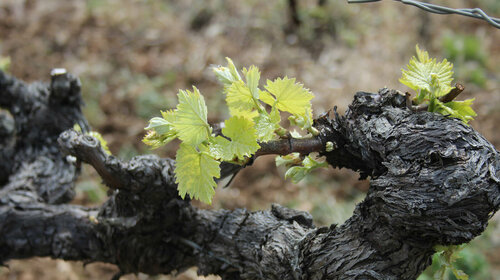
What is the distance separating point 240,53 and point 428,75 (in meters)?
2.86

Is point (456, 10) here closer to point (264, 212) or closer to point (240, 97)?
point (240, 97)

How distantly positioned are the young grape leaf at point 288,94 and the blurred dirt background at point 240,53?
1.91 meters

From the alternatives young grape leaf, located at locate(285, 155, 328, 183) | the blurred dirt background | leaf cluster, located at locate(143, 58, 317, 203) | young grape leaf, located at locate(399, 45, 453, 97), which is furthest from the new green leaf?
the blurred dirt background

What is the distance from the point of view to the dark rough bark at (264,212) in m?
0.79

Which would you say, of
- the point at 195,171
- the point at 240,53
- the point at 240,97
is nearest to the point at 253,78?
the point at 240,97

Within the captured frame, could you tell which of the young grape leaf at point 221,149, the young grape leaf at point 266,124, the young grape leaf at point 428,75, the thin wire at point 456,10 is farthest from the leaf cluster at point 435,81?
the young grape leaf at point 221,149

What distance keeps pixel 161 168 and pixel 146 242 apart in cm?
26

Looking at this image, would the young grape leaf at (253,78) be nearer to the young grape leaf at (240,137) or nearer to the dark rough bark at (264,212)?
the young grape leaf at (240,137)

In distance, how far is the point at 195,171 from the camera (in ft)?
2.76

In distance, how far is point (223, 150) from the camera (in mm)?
846

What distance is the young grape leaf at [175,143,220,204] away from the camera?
83cm

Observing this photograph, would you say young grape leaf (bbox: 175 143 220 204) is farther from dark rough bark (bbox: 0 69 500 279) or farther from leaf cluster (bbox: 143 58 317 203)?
dark rough bark (bbox: 0 69 500 279)

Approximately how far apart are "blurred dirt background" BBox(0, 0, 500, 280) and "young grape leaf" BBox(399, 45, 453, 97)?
189 centimetres

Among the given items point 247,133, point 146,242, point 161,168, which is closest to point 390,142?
point 247,133
